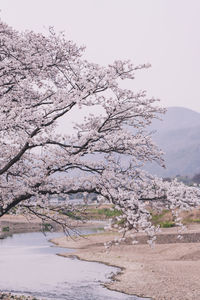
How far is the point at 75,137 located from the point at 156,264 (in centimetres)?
1993

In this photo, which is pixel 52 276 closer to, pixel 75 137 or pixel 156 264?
pixel 156 264

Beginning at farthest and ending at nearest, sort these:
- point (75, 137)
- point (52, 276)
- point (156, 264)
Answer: point (156, 264) < point (52, 276) < point (75, 137)

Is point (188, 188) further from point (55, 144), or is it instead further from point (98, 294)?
point (98, 294)

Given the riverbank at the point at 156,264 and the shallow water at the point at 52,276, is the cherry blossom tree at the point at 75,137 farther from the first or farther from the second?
the shallow water at the point at 52,276

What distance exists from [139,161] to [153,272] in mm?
14965

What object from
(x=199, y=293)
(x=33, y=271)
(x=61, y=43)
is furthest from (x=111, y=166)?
(x=33, y=271)

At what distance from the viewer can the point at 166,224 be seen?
2046 inches

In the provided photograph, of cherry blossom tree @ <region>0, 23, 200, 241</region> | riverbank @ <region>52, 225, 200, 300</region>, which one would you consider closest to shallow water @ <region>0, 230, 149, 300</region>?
riverbank @ <region>52, 225, 200, 300</region>

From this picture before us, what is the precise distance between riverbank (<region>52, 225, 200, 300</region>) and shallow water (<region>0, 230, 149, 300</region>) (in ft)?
4.09

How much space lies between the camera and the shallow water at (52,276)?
2283 centimetres

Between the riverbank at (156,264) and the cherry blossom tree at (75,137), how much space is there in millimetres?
3413

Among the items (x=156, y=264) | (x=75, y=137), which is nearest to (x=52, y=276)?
(x=156, y=264)

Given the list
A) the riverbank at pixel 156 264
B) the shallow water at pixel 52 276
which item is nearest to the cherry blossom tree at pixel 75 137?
the riverbank at pixel 156 264

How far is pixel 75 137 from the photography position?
14.1 meters
